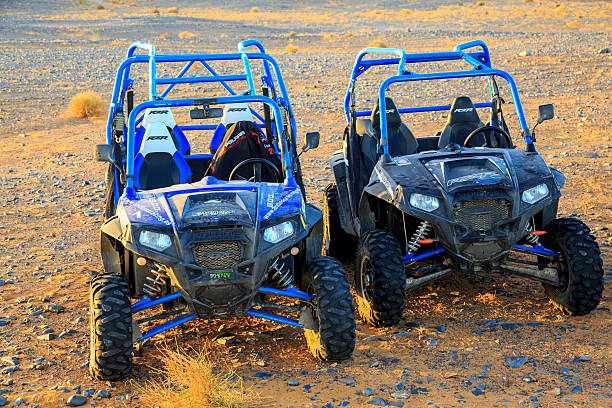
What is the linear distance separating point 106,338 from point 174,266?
0.61 meters

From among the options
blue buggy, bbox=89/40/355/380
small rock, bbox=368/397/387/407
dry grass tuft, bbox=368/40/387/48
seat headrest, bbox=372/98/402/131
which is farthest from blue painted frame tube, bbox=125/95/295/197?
dry grass tuft, bbox=368/40/387/48

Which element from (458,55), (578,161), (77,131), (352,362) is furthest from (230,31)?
(352,362)

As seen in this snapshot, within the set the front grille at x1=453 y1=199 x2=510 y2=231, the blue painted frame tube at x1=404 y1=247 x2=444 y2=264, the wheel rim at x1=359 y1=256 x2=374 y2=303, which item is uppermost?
the front grille at x1=453 y1=199 x2=510 y2=231

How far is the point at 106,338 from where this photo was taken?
4.84m

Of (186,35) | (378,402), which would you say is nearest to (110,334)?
(378,402)

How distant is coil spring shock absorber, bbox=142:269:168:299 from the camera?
523cm

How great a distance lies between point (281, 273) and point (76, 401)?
1.56 metres

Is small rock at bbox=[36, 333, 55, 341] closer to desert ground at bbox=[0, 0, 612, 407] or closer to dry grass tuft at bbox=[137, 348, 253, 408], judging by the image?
desert ground at bbox=[0, 0, 612, 407]

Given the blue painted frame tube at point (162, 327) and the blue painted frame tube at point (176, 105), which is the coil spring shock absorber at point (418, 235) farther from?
the blue painted frame tube at point (162, 327)

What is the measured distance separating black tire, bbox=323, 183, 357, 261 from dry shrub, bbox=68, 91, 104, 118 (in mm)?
10557

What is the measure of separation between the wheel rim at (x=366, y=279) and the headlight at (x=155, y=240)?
1678 mm

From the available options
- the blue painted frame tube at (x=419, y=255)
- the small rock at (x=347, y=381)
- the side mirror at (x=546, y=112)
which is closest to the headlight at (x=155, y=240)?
the small rock at (x=347, y=381)

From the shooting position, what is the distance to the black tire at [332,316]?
5086mm

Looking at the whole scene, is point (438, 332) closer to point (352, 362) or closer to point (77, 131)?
point (352, 362)
